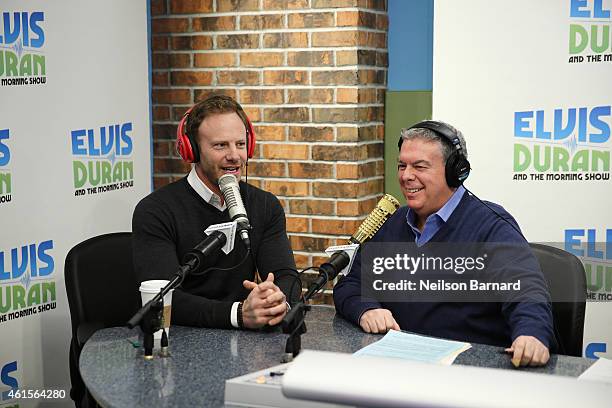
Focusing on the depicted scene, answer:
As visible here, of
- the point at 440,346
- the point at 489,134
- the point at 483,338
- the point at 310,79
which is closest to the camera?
the point at 440,346

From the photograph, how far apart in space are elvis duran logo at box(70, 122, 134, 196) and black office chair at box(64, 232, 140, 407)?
0.45 m

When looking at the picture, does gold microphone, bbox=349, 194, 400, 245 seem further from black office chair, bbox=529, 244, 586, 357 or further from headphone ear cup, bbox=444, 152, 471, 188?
black office chair, bbox=529, 244, 586, 357

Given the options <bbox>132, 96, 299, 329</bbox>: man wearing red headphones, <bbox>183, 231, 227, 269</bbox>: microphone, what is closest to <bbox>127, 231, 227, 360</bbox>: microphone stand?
<bbox>183, 231, 227, 269</bbox>: microphone

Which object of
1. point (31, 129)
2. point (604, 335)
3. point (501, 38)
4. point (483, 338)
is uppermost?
point (501, 38)

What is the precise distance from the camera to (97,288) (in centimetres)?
282

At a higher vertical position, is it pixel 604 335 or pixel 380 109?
pixel 380 109

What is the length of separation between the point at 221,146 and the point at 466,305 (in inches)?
36.6

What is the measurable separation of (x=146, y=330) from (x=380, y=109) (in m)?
1.97

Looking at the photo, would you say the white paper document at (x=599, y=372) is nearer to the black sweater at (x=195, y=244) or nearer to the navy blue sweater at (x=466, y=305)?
the navy blue sweater at (x=466, y=305)

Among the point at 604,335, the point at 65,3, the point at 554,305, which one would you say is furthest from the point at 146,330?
the point at 604,335

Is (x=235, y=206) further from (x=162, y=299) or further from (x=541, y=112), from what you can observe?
(x=541, y=112)

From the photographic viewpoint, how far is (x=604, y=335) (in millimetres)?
3100

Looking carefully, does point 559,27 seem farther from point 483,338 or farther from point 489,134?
point 483,338

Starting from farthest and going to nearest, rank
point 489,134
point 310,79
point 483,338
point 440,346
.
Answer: point 310,79, point 489,134, point 483,338, point 440,346
